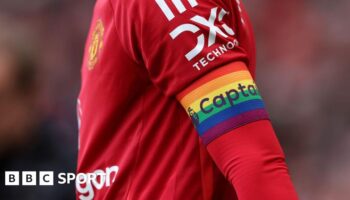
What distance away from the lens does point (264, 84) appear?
1.31m

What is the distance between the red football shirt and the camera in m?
0.50

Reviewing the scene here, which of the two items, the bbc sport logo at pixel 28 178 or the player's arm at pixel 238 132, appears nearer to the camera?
the player's arm at pixel 238 132

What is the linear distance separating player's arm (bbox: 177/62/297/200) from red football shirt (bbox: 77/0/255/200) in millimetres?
15

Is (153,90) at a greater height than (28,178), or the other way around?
(153,90)

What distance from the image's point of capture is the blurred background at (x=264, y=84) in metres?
1.25

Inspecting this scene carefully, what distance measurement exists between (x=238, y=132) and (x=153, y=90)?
106 millimetres

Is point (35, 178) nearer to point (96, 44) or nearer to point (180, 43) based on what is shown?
point (96, 44)

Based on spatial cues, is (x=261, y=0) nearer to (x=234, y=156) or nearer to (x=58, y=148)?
(x=58, y=148)

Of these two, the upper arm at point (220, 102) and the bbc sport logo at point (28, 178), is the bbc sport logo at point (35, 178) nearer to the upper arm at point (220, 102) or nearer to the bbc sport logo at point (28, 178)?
the bbc sport logo at point (28, 178)

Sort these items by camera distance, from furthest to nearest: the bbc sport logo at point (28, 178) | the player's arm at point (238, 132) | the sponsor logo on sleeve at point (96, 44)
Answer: the bbc sport logo at point (28, 178), the sponsor logo on sleeve at point (96, 44), the player's arm at point (238, 132)

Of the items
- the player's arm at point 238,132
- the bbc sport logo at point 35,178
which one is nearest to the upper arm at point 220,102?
the player's arm at point 238,132

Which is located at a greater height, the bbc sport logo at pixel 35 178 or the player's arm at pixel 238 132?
the player's arm at pixel 238 132

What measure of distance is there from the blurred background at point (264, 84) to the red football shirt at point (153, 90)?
660 mm

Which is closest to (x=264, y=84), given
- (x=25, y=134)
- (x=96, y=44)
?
(x=25, y=134)
